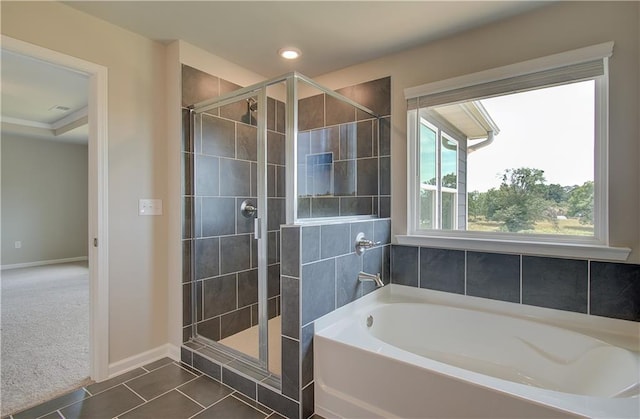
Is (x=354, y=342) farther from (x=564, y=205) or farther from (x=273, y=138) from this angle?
(x=564, y=205)

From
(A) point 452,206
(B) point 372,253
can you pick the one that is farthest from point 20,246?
(A) point 452,206

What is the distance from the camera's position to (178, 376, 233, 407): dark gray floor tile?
184 centimetres

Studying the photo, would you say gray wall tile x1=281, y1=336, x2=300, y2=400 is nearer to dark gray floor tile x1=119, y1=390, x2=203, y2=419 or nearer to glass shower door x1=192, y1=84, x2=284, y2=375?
glass shower door x1=192, y1=84, x2=284, y2=375

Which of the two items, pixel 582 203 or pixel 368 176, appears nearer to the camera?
pixel 582 203

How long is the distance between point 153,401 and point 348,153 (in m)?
2.07

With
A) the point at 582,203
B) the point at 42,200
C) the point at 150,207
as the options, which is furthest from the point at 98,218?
the point at 42,200

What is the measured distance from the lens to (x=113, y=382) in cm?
199

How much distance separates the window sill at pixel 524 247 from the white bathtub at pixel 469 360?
35 cm

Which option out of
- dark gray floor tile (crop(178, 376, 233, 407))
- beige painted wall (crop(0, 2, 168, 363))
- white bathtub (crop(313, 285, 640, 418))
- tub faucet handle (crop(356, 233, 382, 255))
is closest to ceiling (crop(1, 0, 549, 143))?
beige painted wall (crop(0, 2, 168, 363))

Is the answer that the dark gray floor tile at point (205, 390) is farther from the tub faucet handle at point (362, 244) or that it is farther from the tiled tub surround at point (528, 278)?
the tiled tub surround at point (528, 278)

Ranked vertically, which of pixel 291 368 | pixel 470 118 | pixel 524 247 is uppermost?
pixel 470 118

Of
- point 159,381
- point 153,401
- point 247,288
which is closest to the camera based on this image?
point 153,401

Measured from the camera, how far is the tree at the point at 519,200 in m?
1.97

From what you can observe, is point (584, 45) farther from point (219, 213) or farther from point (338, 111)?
point (219, 213)
